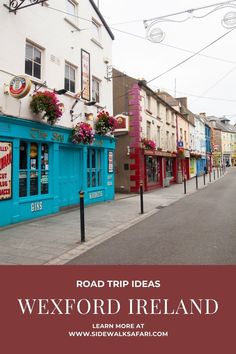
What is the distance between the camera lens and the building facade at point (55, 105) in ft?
29.7

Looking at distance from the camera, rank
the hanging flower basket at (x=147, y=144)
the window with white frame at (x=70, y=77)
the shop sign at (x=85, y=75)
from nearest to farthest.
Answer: the window with white frame at (x=70, y=77) → the shop sign at (x=85, y=75) → the hanging flower basket at (x=147, y=144)

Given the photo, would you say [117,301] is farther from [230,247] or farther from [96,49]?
[96,49]

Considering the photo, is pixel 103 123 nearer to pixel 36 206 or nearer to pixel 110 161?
pixel 110 161

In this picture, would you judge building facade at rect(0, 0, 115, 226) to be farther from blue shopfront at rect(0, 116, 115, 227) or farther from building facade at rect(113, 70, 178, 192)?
building facade at rect(113, 70, 178, 192)

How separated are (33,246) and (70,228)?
2.06 meters

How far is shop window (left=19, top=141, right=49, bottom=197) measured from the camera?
980cm

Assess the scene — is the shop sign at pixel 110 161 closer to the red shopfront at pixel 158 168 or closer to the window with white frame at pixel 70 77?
the window with white frame at pixel 70 77

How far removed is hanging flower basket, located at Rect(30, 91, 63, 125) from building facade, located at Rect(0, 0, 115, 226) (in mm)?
49

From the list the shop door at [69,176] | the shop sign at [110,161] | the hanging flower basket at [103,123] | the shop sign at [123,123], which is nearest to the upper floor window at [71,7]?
the hanging flower basket at [103,123]

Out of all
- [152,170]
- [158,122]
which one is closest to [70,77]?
[152,170]

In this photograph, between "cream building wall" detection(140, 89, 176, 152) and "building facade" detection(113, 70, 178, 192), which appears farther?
"cream building wall" detection(140, 89, 176, 152)

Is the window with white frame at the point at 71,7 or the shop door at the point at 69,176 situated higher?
the window with white frame at the point at 71,7

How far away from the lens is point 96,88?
1486 cm

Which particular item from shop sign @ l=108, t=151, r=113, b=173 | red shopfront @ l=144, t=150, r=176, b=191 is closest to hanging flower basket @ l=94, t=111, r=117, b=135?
shop sign @ l=108, t=151, r=113, b=173
